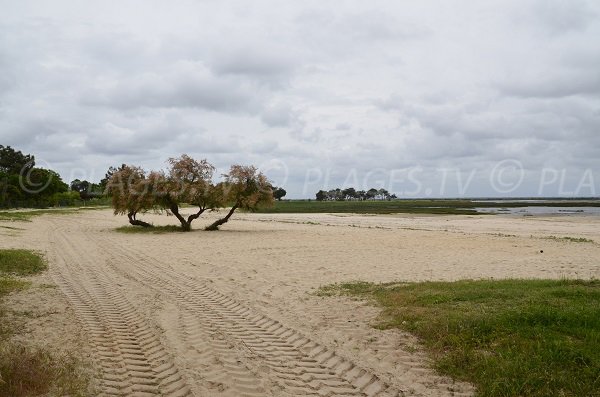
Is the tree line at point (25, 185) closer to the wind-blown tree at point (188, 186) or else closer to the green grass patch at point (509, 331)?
the wind-blown tree at point (188, 186)

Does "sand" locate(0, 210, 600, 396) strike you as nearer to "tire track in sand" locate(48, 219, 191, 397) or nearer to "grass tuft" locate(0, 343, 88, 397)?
"tire track in sand" locate(48, 219, 191, 397)

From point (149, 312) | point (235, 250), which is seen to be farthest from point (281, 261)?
point (149, 312)

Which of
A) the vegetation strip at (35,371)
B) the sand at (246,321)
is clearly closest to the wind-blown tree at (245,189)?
the sand at (246,321)

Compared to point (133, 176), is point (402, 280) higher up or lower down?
lower down

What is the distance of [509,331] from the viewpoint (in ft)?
22.7

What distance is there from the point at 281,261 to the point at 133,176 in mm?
19758

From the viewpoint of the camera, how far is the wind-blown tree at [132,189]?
32.1m

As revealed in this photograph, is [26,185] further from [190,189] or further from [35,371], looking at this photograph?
[35,371]

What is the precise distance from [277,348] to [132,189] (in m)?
27.7

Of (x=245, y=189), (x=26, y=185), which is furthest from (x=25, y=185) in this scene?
(x=245, y=189)

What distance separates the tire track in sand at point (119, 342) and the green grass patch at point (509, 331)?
348 cm

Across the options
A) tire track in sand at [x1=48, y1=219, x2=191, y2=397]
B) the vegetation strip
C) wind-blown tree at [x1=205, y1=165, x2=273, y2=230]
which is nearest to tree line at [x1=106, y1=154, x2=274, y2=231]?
wind-blown tree at [x1=205, y1=165, x2=273, y2=230]

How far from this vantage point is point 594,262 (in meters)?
16.8

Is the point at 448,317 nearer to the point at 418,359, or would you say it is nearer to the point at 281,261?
the point at 418,359
